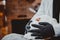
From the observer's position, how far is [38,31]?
0.96 m

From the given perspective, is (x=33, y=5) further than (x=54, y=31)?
Yes

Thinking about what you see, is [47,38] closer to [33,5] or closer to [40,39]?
[40,39]

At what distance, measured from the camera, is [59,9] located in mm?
1256

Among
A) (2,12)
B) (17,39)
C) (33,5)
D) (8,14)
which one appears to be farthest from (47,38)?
(2,12)

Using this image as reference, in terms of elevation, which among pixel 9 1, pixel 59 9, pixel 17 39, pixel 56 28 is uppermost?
pixel 9 1

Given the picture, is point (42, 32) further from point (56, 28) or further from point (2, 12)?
point (2, 12)

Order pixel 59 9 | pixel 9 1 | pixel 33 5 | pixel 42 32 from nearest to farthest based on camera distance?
pixel 42 32 → pixel 59 9 → pixel 33 5 → pixel 9 1

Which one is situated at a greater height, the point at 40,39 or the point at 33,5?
the point at 33,5

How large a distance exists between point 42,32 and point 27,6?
208 centimetres

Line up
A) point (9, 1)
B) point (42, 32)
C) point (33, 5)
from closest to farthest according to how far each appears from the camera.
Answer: point (42, 32), point (33, 5), point (9, 1)

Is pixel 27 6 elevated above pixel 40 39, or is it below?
above

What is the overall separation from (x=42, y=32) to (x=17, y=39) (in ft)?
1.17

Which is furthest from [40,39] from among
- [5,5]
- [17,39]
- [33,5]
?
[5,5]

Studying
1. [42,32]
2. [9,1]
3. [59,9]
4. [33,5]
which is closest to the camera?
[42,32]
